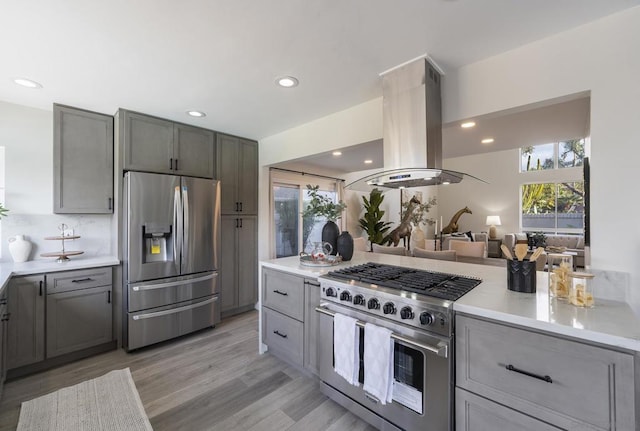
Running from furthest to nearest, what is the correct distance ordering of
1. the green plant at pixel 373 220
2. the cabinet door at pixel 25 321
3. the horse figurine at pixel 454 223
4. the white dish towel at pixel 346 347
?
1. the horse figurine at pixel 454 223
2. the green plant at pixel 373 220
3. the cabinet door at pixel 25 321
4. the white dish towel at pixel 346 347

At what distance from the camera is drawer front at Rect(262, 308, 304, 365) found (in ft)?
7.39

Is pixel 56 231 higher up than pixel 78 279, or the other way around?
pixel 56 231

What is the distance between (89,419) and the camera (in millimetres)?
1747

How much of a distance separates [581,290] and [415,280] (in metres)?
0.81

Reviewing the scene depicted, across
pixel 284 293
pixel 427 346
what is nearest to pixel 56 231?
pixel 284 293

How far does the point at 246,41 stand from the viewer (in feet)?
5.51

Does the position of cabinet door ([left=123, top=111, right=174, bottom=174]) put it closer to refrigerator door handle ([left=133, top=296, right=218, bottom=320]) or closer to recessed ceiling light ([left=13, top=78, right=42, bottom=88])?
recessed ceiling light ([left=13, top=78, right=42, bottom=88])

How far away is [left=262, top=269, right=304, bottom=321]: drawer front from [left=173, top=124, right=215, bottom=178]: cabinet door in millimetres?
1639

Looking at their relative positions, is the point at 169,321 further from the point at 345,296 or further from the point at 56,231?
the point at 345,296

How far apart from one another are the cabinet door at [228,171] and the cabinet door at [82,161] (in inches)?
44.7

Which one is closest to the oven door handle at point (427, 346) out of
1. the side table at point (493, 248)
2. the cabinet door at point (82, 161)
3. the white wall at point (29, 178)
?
the cabinet door at point (82, 161)

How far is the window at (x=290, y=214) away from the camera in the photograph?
462 centimetres

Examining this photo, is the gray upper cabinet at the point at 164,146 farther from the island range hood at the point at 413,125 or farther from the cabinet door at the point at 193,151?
the island range hood at the point at 413,125

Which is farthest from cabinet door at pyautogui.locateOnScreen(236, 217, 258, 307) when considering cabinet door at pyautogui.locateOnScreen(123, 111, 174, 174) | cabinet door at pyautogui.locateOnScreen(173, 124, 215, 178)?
cabinet door at pyautogui.locateOnScreen(123, 111, 174, 174)
